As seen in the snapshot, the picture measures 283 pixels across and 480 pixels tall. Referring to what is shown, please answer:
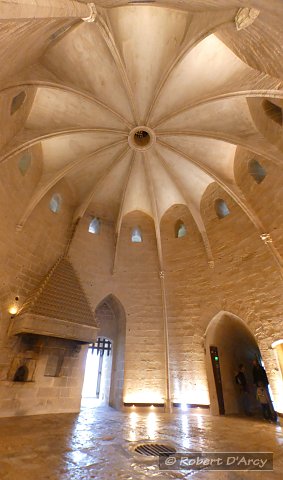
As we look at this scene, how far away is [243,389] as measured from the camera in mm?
11227

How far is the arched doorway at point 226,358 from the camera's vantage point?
32.5 feet

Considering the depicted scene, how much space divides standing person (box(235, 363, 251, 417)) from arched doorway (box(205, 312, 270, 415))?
26 cm

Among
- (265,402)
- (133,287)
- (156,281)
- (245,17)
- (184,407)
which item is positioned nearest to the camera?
(245,17)

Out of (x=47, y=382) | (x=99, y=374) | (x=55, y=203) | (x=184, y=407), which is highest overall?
(x=55, y=203)

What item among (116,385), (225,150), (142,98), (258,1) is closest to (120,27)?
(142,98)

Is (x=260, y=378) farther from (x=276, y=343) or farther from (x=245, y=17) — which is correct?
(x=245, y=17)

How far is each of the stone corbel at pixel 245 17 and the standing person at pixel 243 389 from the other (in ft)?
40.5

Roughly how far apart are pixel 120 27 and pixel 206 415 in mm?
13413

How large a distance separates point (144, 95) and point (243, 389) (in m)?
13.3

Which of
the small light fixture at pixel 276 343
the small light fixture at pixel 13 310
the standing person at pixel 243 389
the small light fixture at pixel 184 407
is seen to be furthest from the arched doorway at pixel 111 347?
the small light fixture at pixel 276 343

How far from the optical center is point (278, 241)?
27.9 feet

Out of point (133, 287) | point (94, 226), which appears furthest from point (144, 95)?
point (133, 287)

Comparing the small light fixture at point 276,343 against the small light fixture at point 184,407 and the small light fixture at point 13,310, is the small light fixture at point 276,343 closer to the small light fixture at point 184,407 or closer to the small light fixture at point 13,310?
the small light fixture at point 184,407

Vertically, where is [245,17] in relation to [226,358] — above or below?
above
